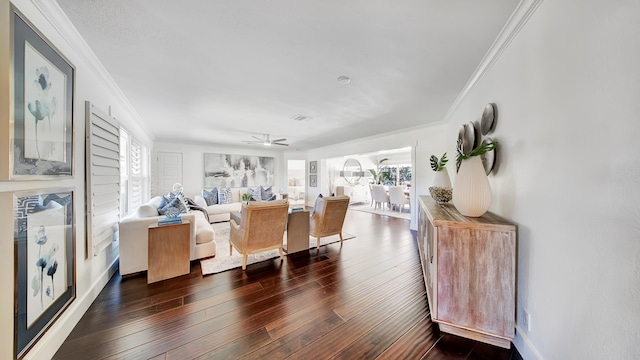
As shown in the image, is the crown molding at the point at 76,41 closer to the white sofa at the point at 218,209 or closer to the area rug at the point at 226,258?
the area rug at the point at 226,258

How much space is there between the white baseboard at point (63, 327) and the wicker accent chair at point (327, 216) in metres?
2.60

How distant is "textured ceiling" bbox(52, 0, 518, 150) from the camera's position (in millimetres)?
1374

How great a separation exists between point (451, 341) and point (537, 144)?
155cm

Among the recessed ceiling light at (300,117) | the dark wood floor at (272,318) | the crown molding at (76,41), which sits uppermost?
the recessed ceiling light at (300,117)

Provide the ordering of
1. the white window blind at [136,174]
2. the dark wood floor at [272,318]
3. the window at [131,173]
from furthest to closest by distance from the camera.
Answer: the white window blind at [136,174]
the window at [131,173]
the dark wood floor at [272,318]

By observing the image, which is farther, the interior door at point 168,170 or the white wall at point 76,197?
the interior door at point 168,170

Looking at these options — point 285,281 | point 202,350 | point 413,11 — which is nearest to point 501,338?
point 285,281

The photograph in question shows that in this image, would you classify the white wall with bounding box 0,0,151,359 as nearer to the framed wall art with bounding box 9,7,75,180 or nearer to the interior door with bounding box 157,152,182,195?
the framed wall art with bounding box 9,7,75,180

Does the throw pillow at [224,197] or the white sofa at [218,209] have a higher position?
the throw pillow at [224,197]

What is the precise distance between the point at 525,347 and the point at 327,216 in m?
2.47

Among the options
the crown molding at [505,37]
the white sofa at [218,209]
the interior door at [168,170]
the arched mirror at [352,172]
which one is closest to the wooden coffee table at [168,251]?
the white sofa at [218,209]

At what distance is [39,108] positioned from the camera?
1268 millimetres

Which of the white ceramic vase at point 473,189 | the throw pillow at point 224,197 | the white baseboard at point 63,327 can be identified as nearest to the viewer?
the white baseboard at point 63,327

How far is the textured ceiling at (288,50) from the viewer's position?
1374mm
